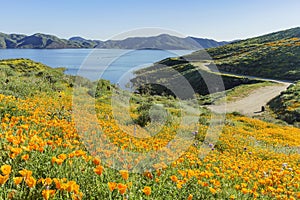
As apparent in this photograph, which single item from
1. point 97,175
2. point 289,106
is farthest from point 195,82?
point 97,175

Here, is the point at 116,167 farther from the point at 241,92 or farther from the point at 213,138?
the point at 241,92

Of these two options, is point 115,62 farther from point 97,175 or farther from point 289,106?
point 97,175

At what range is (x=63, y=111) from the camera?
6898 millimetres

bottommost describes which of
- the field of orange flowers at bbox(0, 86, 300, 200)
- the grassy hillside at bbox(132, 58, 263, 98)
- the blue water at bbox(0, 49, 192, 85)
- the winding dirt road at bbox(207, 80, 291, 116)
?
the winding dirt road at bbox(207, 80, 291, 116)

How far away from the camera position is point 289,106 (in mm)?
26188

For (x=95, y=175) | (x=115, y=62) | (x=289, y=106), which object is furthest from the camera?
(x=115, y=62)

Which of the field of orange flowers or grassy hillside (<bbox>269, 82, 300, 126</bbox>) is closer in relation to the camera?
the field of orange flowers

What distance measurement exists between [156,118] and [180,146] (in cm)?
414

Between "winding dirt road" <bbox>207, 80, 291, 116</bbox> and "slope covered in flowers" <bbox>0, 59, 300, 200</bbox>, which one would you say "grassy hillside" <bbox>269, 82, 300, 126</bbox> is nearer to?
"winding dirt road" <bbox>207, 80, 291, 116</bbox>

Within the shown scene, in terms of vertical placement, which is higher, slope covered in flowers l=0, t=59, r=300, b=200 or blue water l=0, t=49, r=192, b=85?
blue water l=0, t=49, r=192, b=85

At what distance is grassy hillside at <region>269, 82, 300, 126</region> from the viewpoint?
2289cm

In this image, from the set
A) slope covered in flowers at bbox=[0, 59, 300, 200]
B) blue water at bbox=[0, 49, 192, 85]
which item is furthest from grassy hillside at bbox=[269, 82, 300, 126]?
slope covered in flowers at bbox=[0, 59, 300, 200]

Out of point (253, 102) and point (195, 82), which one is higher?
point (195, 82)

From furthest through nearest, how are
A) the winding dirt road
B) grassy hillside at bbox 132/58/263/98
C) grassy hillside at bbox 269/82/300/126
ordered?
grassy hillside at bbox 132/58/263/98
the winding dirt road
grassy hillside at bbox 269/82/300/126
